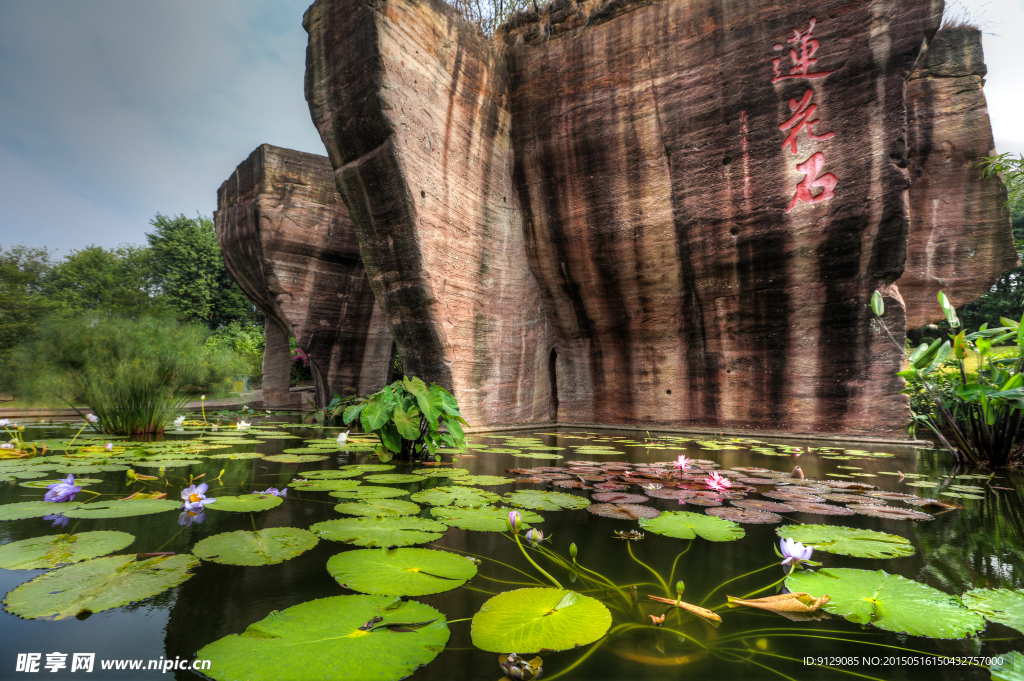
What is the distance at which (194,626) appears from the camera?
72cm

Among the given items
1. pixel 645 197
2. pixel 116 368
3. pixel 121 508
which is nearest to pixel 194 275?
pixel 116 368

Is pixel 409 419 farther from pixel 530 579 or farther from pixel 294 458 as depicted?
pixel 530 579

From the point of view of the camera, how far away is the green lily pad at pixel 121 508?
1289 millimetres

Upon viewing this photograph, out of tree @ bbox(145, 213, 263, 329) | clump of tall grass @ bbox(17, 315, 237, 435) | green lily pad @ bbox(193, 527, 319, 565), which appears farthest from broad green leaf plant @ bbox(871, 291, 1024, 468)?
tree @ bbox(145, 213, 263, 329)

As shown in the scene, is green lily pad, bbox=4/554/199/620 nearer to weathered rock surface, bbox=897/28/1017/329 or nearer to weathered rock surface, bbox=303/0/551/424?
weathered rock surface, bbox=303/0/551/424

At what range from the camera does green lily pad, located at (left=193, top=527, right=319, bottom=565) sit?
3.24 feet

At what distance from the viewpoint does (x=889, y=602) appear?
814 millimetres

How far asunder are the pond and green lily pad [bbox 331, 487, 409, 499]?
0.05ft

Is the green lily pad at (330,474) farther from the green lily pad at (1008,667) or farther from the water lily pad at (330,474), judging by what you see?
the green lily pad at (1008,667)

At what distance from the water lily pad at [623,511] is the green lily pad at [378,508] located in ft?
2.00

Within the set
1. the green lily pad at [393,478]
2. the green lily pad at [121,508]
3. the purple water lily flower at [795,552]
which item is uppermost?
the purple water lily flower at [795,552]

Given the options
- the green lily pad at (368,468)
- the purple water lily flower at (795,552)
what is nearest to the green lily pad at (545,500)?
the purple water lily flower at (795,552)

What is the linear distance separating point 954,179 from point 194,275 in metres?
23.1

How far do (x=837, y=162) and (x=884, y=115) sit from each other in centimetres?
55
